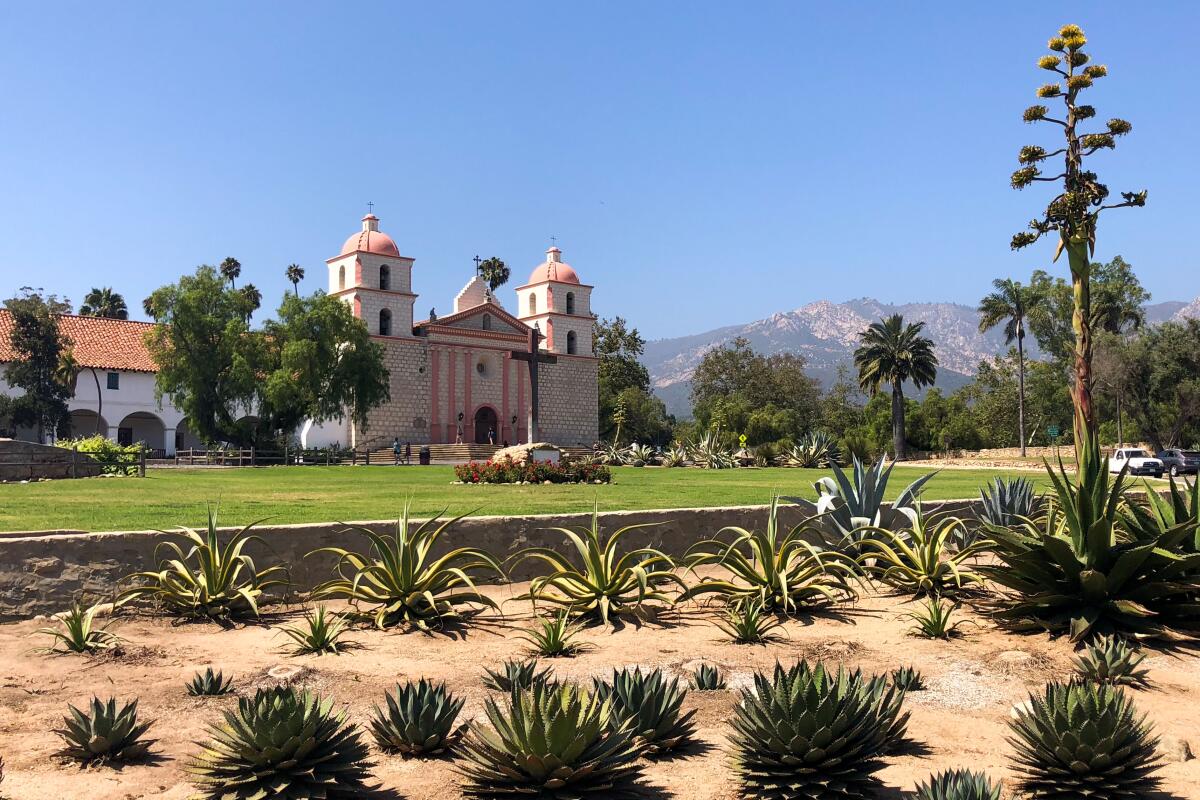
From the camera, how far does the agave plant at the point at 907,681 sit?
4.84 meters

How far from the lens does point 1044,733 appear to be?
3652 mm

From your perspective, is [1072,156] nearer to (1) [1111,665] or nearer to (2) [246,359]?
(1) [1111,665]

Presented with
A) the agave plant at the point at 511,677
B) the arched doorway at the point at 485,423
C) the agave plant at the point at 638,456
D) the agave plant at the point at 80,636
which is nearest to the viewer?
the agave plant at the point at 511,677

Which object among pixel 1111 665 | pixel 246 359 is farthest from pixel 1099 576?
pixel 246 359

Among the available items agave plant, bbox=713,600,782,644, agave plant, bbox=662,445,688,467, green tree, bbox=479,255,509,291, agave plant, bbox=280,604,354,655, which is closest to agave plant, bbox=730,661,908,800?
agave plant, bbox=713,600,782,644

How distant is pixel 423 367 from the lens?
57.9 meters

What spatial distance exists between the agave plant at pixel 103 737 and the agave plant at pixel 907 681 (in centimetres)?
349

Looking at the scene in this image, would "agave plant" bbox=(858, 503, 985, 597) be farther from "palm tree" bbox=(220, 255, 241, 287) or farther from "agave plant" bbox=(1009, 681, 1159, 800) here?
"palm tree" bbox=(220, 255, 241, 287)

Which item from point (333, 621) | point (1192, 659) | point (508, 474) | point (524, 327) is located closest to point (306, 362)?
point (508, 474)

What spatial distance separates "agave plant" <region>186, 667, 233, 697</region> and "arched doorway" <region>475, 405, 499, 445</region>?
183ft

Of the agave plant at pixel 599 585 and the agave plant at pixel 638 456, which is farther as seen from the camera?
the agave plant at pixel 638 456

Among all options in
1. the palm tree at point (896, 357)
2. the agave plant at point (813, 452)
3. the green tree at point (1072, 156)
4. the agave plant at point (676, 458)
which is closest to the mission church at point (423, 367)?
the agave plant at point (676, 458)

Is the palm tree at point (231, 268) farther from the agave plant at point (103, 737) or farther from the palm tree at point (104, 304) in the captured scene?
the agave plant at point (103, 737)

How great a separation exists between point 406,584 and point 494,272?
77.1 metres
